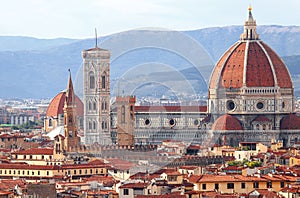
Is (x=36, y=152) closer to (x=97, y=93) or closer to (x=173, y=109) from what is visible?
(x=97, y=93)

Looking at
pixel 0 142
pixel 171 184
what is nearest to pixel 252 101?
pixel 0 142

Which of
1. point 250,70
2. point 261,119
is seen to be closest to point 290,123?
point 261,119

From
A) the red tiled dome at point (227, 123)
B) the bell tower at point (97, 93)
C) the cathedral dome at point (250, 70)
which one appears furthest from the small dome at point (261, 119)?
the bell tower at point (97, 93)

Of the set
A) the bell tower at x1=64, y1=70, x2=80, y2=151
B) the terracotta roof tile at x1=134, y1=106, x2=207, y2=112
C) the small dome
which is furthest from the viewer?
the terracotta roof tile at x1=134, y1=106, x2=207, y2=112

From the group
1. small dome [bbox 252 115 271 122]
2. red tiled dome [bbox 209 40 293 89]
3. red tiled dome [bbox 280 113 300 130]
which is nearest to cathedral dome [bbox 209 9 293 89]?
red tiled dome [bbox 209 40 293 89]

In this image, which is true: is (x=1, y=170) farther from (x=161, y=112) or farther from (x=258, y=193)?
(x=161, y=112)

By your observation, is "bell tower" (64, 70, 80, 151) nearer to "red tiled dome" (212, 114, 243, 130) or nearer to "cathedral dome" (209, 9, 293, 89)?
"red tiled dome" (212, 114, 243, 130)
